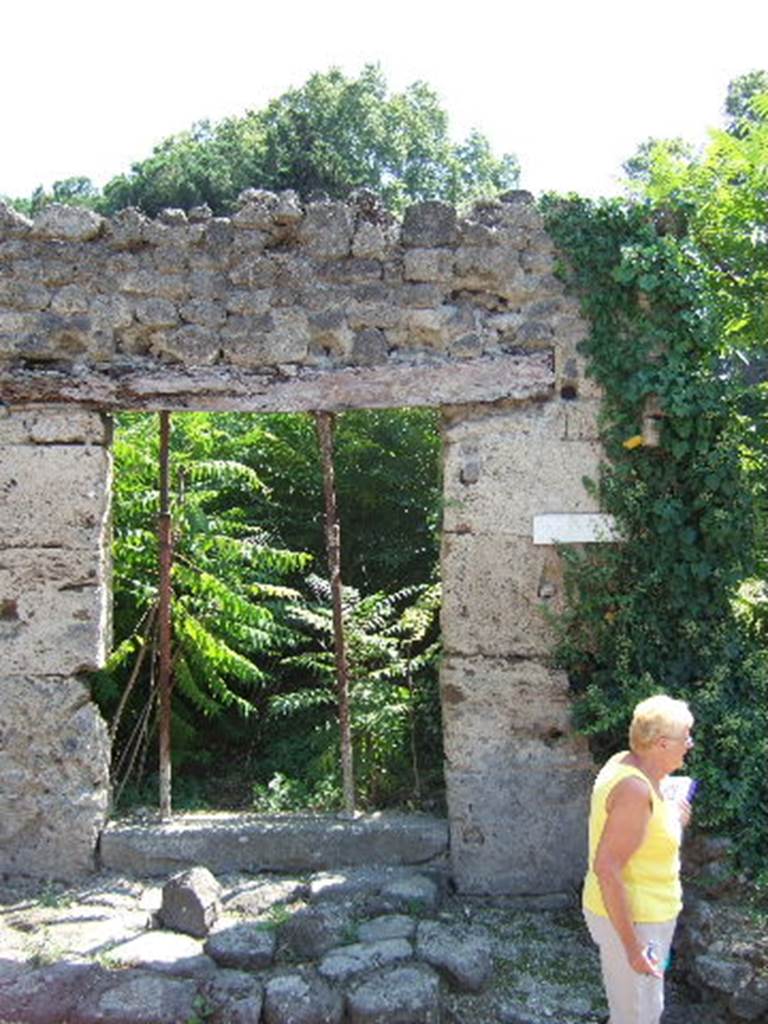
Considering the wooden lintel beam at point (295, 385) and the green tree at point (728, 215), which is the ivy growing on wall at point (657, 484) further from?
the wooden lintel beam at point (295, 385)

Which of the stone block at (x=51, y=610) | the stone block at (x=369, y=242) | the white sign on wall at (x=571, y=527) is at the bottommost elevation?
the stone block at (x=51, y=610)

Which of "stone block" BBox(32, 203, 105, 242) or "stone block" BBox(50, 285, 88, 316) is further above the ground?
"stone block" BBox(32, 203, 105, 242)

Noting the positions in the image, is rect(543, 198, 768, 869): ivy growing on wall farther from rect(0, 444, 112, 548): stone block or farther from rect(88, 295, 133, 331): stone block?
rect(0, 444, 112, 548): stone block

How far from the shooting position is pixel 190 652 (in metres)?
6.74

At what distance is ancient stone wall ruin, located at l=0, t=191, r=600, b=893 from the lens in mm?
5660

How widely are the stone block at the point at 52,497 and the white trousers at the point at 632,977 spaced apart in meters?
3.18

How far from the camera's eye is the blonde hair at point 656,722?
3.58 meters

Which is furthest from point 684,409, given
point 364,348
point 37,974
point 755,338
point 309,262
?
point 37,974

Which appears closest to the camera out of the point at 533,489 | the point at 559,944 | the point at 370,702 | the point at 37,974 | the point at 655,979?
the point at 655,979

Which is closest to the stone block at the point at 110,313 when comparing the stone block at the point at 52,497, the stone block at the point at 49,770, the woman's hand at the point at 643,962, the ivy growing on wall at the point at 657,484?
the stone block at the point at 52,497

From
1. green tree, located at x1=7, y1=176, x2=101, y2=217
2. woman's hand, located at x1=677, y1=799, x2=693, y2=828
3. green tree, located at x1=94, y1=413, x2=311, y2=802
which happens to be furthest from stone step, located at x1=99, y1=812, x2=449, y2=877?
green tree, located at x1=7, y1=176, x2=101, y2=217

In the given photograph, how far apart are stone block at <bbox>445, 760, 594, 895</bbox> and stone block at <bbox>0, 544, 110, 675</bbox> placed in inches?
80.5

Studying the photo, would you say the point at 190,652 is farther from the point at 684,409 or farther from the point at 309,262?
the point at 684,409

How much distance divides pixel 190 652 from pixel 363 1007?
2.78m
